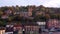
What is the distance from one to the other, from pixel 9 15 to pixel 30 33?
6.12 feet

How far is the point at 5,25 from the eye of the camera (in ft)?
14.5

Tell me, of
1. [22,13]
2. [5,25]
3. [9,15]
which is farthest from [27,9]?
[5,25]

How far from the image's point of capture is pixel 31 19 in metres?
4.95

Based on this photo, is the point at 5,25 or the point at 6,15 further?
the point at 6,15

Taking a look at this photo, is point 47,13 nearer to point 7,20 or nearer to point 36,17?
point 36,17

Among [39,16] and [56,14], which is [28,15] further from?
[56,14]

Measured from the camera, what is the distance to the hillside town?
4.25m

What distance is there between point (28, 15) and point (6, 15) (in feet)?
2.50

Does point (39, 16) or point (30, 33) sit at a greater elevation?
point (39, 16)

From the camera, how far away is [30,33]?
3.65m

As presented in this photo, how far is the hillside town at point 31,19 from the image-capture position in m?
4.25

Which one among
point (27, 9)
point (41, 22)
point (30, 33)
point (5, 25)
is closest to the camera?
point (30, 33)

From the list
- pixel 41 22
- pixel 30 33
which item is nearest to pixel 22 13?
pixel 41 22

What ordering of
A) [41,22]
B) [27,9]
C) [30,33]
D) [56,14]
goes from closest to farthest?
[30,33], [41,22], [56,14], [27,9]
